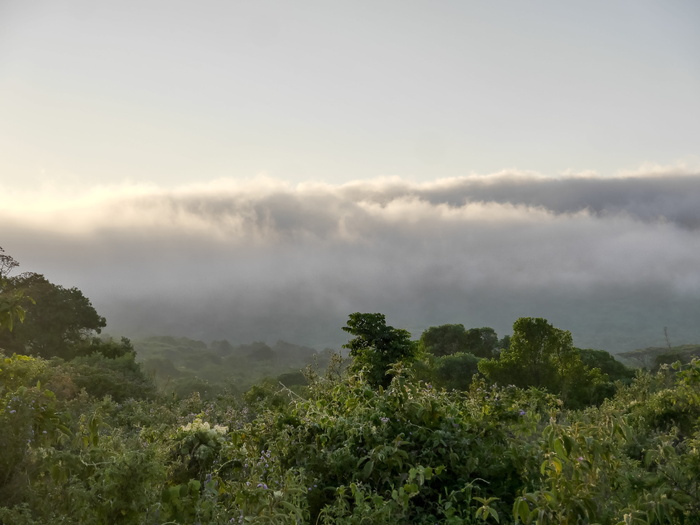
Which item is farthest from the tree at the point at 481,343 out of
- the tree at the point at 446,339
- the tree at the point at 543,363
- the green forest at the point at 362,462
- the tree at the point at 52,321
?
the green forest at the point at 362,462

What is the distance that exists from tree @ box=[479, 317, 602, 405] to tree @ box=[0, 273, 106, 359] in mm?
31241

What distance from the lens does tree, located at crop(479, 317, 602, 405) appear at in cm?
3428

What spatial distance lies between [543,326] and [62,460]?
3308 cm

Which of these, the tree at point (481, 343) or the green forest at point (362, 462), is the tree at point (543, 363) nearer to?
the tree at point (481, 343)

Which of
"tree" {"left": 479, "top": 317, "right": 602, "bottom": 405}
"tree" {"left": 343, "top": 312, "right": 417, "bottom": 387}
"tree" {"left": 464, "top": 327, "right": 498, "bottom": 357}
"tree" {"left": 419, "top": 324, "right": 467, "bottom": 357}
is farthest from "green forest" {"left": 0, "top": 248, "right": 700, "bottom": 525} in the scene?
"tree" {"left": 464, "top": 327, "right": 498, "bottom": 357}

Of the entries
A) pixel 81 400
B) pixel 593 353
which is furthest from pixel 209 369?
pixel 81 400

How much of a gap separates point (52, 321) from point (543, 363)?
3497cm

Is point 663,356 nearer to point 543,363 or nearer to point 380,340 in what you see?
point 543,363

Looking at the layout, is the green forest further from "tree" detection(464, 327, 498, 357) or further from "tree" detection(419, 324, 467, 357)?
"tree" detection(464, 327, 498, 357)

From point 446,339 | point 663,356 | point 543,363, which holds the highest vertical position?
point 543,363

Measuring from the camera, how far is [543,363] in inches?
1369

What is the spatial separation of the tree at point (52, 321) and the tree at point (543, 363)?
102 feet

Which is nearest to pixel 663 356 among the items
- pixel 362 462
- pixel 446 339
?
pixel 446 339

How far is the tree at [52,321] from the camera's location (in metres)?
43.3
